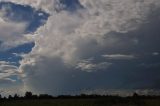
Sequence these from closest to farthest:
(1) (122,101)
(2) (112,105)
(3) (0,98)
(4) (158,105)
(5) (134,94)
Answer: (4) (158,105), (2) (112,105), (1) (122,101), (5) (134,94), (3) (0,98)

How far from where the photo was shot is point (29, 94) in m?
195

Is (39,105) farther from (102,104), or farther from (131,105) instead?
(131,105)

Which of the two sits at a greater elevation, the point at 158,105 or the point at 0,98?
the point at 0,98

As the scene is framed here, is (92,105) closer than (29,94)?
Yes

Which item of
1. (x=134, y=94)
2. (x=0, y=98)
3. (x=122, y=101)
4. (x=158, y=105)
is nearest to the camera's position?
(x=158, y=105)

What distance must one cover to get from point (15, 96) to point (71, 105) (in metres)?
80.8

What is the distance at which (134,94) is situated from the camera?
164m

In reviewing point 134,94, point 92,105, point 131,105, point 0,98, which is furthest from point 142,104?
point 0,98

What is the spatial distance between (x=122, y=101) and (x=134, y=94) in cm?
4558

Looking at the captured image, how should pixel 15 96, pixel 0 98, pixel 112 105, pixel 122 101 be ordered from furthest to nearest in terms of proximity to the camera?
pixel 15 96 → pixel 0 98 → pixel 122 101 → pixel 112 105

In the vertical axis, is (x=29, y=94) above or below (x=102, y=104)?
above

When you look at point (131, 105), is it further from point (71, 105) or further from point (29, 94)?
point (29, 94)

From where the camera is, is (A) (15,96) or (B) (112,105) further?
(A) (15,96)

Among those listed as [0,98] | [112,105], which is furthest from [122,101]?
[0,98]
